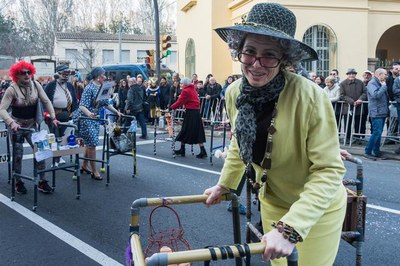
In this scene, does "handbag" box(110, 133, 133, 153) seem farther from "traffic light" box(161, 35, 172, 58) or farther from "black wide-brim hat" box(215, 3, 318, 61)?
"traffic light" box(161, 35, 172, 58)

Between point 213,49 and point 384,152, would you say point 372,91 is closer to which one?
point 384,152

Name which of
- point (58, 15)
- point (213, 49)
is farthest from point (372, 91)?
point (58, 15)

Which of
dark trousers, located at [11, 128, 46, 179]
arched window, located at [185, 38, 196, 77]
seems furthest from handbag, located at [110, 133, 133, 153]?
arched window, located at [185, 38, 196, 77]

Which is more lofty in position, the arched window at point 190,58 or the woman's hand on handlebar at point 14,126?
the arched window at point 190,58

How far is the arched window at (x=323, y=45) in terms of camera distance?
1706 centimetres

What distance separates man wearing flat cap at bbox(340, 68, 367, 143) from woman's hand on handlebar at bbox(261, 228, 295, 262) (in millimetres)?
9996

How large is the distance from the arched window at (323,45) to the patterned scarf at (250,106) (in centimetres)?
1551

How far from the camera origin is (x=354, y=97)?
37.0ft

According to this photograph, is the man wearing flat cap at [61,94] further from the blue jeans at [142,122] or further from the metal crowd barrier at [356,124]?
the metal crowd barrier at [356,124]

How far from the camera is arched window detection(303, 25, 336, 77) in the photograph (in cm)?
1706

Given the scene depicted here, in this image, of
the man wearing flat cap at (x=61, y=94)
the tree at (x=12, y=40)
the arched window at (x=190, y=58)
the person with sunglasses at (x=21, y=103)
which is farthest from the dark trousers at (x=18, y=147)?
the tree at (x=12, y=40)

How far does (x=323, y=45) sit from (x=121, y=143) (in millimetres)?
11708

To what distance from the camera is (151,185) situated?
7.48 metres

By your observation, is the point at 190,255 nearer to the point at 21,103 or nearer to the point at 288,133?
the point at 288,133
